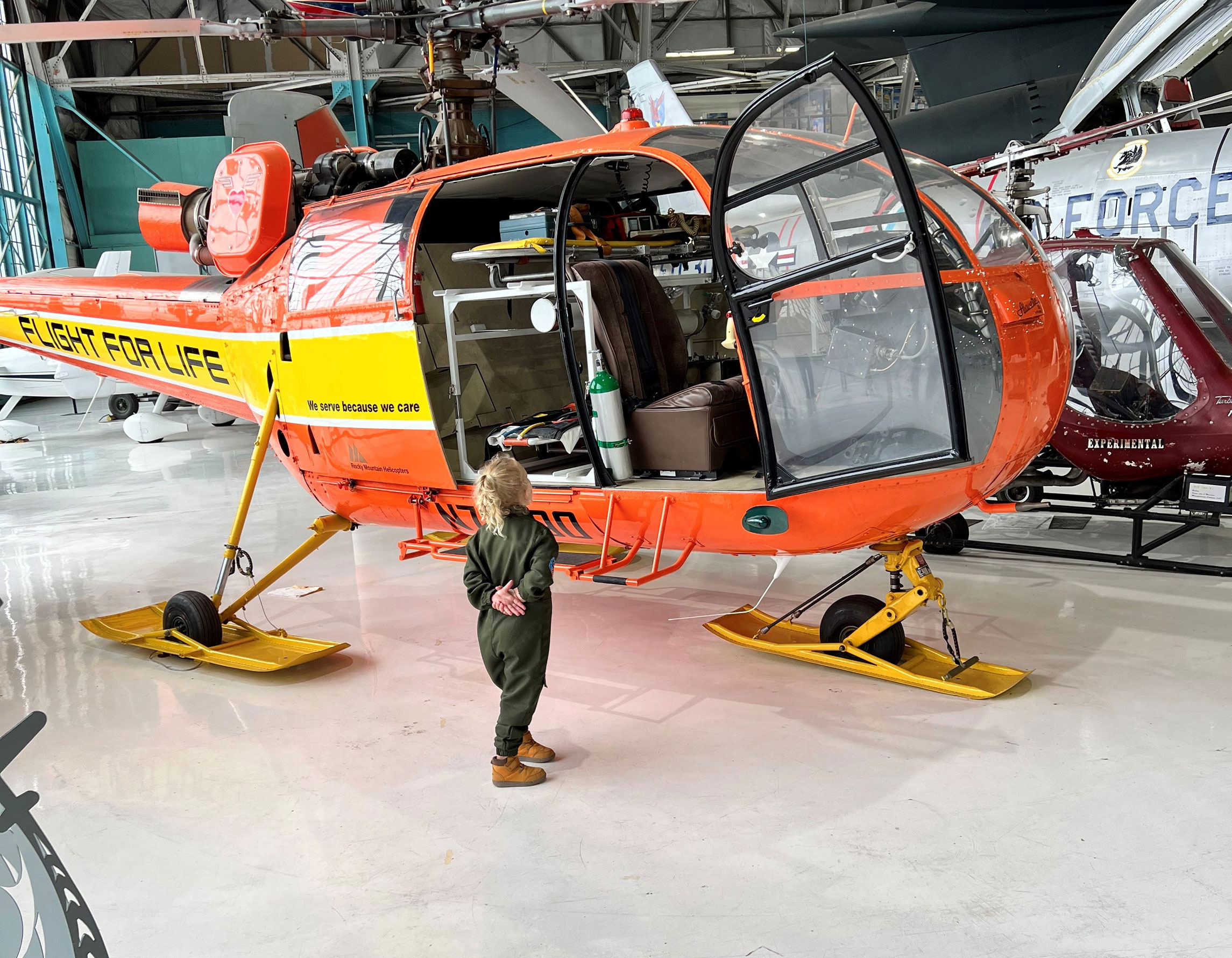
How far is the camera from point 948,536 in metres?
6.11

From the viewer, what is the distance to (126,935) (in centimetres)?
263

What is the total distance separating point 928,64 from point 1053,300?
29.1 feet

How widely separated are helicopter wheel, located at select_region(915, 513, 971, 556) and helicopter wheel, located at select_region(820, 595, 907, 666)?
1820 mm

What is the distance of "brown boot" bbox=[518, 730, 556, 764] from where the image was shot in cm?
357

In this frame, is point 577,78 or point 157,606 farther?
point 577,78

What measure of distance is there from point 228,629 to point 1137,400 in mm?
5223

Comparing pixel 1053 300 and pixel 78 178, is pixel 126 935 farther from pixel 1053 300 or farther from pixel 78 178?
pixel 78 178

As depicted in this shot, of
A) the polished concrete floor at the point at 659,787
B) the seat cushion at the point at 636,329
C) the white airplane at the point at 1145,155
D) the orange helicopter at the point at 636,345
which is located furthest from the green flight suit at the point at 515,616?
the white airplane at the point at 1145,155

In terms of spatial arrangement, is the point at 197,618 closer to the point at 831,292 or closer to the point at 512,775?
the point at 512,775

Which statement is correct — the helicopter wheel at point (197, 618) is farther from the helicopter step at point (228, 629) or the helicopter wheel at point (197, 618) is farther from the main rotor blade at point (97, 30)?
the main rotor blade at point (97, 30)

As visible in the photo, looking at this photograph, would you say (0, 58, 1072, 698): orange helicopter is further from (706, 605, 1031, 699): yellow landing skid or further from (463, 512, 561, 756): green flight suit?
(463, 512, 561, 756): green flight suit

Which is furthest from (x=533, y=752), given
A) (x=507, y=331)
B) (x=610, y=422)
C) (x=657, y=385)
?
(x=507, y=331)

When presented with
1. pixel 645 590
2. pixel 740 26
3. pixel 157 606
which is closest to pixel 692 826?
pixel 645 590

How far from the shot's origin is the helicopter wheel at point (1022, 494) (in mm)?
5973
